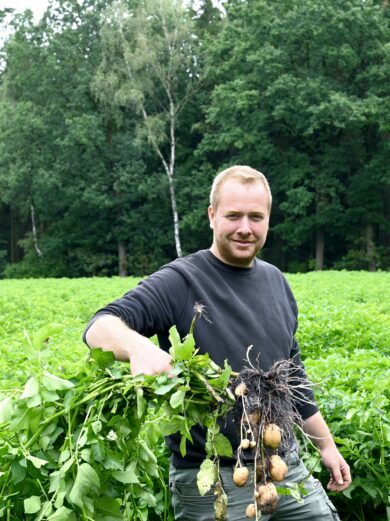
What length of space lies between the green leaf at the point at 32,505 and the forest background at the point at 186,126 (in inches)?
1500

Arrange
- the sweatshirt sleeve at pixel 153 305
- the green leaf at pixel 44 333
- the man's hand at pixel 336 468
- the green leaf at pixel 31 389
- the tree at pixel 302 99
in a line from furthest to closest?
the tree at pixel 302 99
the man's hand at pixel 336 468
the sweatshirt sleeve at pixel 153 305
the green leaf at pixel 44 333
the green leaf at pixel 31 389

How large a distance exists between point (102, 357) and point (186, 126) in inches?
1905

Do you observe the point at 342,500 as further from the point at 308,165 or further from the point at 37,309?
the point at 308,165

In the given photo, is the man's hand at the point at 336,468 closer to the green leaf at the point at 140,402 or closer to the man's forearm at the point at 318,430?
the man's forearm at the point at 318,430

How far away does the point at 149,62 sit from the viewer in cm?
4566

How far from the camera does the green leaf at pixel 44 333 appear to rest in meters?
2.84

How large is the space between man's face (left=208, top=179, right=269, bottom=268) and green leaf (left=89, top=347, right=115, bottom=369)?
0.83 meters

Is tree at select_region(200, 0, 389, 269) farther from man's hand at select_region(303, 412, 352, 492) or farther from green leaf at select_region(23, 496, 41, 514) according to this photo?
green leaf at select_region(23, 496, 41, 514)

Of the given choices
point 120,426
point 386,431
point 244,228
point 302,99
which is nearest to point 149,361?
point 120,426

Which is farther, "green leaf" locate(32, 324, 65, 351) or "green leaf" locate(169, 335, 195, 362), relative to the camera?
"green leaf" locate(32, 324, 65, 351)

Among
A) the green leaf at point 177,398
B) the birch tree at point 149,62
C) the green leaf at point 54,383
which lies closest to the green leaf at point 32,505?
the green leaf at point 54,383

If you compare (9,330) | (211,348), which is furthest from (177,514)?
(9,330)

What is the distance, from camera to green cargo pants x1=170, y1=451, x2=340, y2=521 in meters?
3.14

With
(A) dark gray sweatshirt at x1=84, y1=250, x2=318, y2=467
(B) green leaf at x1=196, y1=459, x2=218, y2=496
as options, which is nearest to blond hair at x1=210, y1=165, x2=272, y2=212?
(A) dark gray sweatshirt at x1=84, y1=250, x2=318, y2=467
